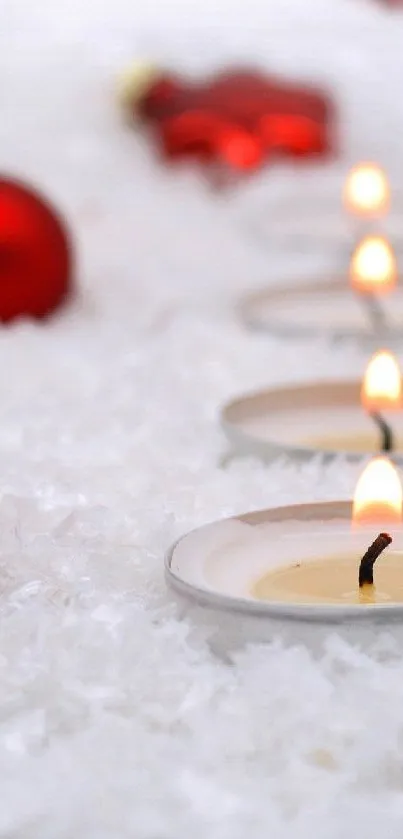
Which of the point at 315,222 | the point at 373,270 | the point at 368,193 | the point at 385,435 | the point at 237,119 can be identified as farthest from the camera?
the point at 237,119

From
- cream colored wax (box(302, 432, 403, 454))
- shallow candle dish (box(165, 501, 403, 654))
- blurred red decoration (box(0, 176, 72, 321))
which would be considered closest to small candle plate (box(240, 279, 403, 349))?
blurred red decoration (box(0, 176, 72, 321))

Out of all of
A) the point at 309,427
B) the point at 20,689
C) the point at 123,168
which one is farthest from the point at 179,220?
the point at 20,689

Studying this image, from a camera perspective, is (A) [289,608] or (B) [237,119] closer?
(A) [289,608]

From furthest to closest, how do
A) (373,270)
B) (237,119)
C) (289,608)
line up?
(237,119) → (373,270) → (289,608)

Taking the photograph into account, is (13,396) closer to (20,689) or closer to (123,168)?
(20,689)

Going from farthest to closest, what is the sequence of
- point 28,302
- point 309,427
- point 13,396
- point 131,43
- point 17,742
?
point 131,43
point 28,302
point 13,396
point 309,427
point 17,742

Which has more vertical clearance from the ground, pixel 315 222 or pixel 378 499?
pixel 378 499

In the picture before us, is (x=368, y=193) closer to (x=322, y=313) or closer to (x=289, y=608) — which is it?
(x=322, y=313)

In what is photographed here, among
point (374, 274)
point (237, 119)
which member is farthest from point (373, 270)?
point (237, 119)
